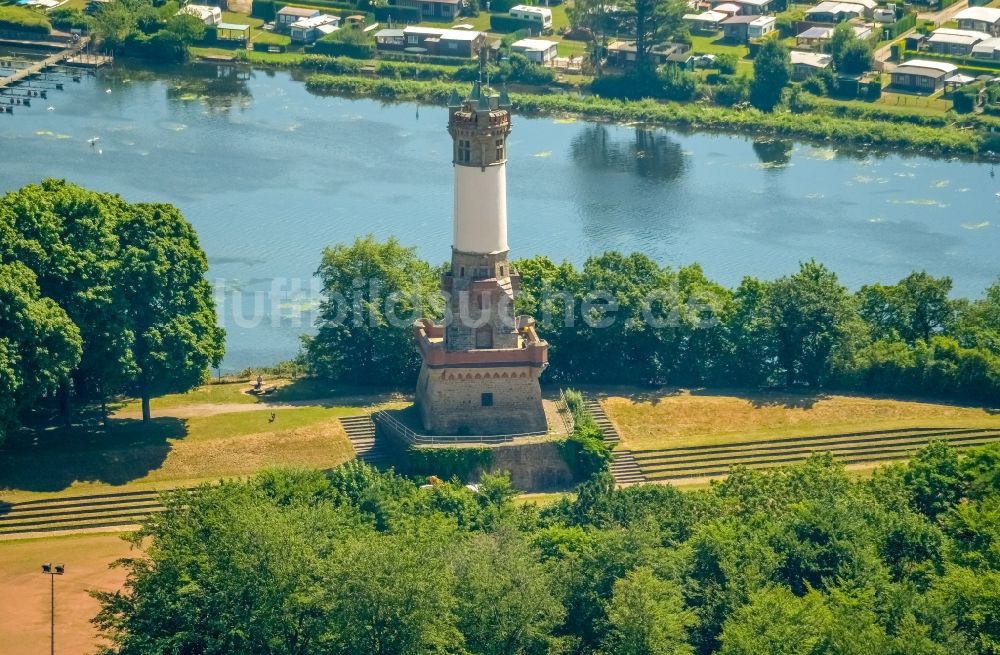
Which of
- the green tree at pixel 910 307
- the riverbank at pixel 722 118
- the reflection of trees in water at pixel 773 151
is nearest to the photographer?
the green tree at pixel 910 307

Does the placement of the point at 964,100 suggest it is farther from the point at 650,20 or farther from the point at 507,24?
the point at 507,24

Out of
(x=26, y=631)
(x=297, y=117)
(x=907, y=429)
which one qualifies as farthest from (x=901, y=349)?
(x=297, y=117)

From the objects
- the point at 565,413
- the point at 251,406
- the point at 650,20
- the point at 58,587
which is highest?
the point at 650,20

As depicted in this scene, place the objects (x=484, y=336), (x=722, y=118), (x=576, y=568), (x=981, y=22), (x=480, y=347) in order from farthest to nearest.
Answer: (x=981, y=22), (x=722, y=118), (x=480, y=347), (x=484, y=336), (x=576, y=568)

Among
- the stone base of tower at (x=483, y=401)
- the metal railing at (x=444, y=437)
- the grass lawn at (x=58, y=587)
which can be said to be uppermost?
the stone base of tower at (x=483, y=401)

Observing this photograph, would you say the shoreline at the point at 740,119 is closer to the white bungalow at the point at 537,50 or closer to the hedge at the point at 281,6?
the white bungalow at the point at 537,50

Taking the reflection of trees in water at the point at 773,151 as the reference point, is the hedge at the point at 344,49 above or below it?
above

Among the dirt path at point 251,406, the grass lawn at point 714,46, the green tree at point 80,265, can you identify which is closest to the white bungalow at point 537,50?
the grass lawn at point 714,46

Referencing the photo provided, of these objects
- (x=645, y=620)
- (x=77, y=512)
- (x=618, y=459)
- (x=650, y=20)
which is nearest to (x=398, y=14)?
(x=650, y=20)
